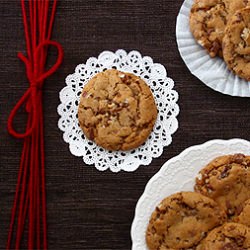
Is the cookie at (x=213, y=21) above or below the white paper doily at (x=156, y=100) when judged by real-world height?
above

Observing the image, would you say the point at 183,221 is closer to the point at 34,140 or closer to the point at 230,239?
the point at 230,239

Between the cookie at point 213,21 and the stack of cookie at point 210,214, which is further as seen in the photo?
the cookie at point 213,21

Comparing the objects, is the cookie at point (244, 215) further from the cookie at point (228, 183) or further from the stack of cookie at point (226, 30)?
the stack of cookie at point (226, 30)

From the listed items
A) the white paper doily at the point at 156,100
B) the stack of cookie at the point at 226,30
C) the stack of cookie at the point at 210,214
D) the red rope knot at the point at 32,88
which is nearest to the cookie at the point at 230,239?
the stack of cookie at the point at 210,214

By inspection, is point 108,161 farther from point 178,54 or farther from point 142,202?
point 178,54

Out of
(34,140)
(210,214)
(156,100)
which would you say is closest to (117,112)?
(156,100)

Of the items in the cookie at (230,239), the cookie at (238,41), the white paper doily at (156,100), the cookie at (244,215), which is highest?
the cookie at (238,41)
